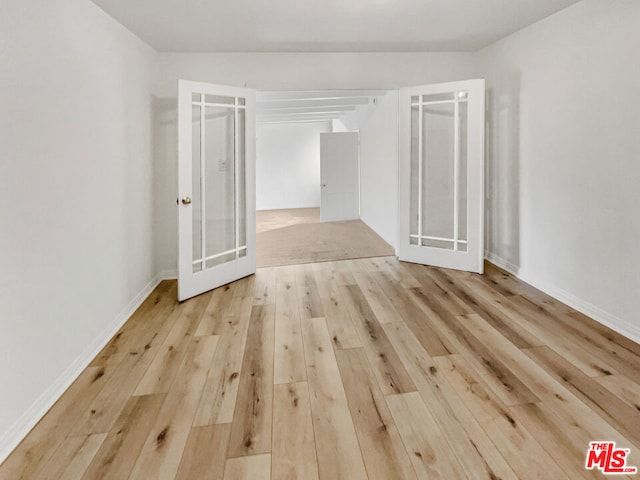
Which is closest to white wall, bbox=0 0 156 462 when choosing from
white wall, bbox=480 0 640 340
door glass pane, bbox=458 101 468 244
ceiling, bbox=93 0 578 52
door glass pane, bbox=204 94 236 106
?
ceiling, bbox=93 0 578 52

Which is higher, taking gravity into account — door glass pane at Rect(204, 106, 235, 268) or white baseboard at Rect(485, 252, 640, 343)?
door glass pane at Rect(204, 106, 235, 268)

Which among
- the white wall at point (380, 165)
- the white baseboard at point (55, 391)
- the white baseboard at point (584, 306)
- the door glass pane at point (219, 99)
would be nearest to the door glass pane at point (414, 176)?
the white wall at point (380, 165)

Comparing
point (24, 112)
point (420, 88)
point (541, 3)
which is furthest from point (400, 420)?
point (420, 88)

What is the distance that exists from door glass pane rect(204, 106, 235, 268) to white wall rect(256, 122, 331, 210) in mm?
6561

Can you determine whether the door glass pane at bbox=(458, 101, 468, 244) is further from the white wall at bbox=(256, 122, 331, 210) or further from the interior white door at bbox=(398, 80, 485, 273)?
the white wall at bbox=(256, 122, 331, 210)

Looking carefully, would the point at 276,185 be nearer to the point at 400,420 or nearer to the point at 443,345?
the point at 443,345

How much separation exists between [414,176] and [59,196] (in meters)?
3.53

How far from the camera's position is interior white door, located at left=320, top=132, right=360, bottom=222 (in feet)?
26.6

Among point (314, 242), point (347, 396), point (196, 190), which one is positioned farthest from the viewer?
point (314, 242)

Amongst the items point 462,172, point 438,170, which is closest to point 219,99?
point 438,170

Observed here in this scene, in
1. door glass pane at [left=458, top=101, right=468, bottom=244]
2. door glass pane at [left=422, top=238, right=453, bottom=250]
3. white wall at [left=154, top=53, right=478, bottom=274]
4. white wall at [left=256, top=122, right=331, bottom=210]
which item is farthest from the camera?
white wall at [left=256, top=122, right=331, bottom=210]

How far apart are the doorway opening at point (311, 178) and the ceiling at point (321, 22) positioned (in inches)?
34.1

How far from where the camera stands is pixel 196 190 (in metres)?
3.64

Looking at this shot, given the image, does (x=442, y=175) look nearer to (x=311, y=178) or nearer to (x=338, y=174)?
(x=338, y=174)
